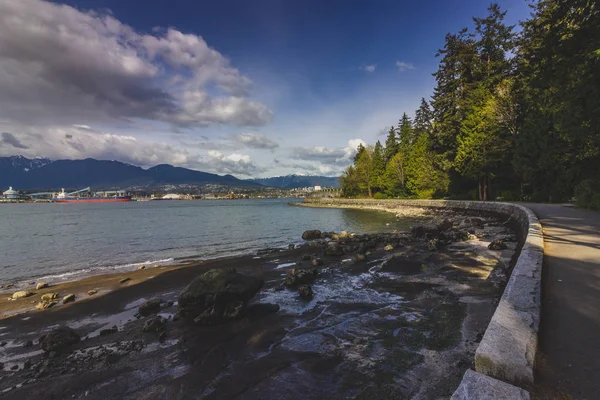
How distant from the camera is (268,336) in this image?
6898 millimetres

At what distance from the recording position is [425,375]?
15.4ft

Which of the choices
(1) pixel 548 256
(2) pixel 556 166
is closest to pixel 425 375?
(1) pixel 548 256

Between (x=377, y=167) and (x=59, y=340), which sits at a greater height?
(x=377, y=167)

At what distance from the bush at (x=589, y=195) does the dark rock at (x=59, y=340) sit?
25.5m

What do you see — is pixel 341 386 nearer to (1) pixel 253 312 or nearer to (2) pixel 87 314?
(1) pixel 253 312

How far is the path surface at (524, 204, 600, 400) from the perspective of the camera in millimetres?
2889

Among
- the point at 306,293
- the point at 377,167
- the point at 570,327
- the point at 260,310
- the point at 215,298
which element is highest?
the point at 377,167

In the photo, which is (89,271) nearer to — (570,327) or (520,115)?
(570,327)

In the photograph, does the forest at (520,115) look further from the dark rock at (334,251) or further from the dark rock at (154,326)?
the dark rock at (154,326)

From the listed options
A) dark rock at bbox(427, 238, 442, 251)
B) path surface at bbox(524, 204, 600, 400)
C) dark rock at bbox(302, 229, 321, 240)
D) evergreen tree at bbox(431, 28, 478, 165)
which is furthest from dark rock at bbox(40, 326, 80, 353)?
evergreen tree at bbox(431, 28, 478, 165)

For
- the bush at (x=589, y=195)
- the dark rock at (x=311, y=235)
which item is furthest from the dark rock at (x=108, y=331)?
the bush at (x=589, y=195)

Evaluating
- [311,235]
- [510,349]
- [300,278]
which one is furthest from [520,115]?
[510,349]

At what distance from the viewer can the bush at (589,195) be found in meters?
17.5

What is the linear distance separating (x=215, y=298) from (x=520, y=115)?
4162cm
